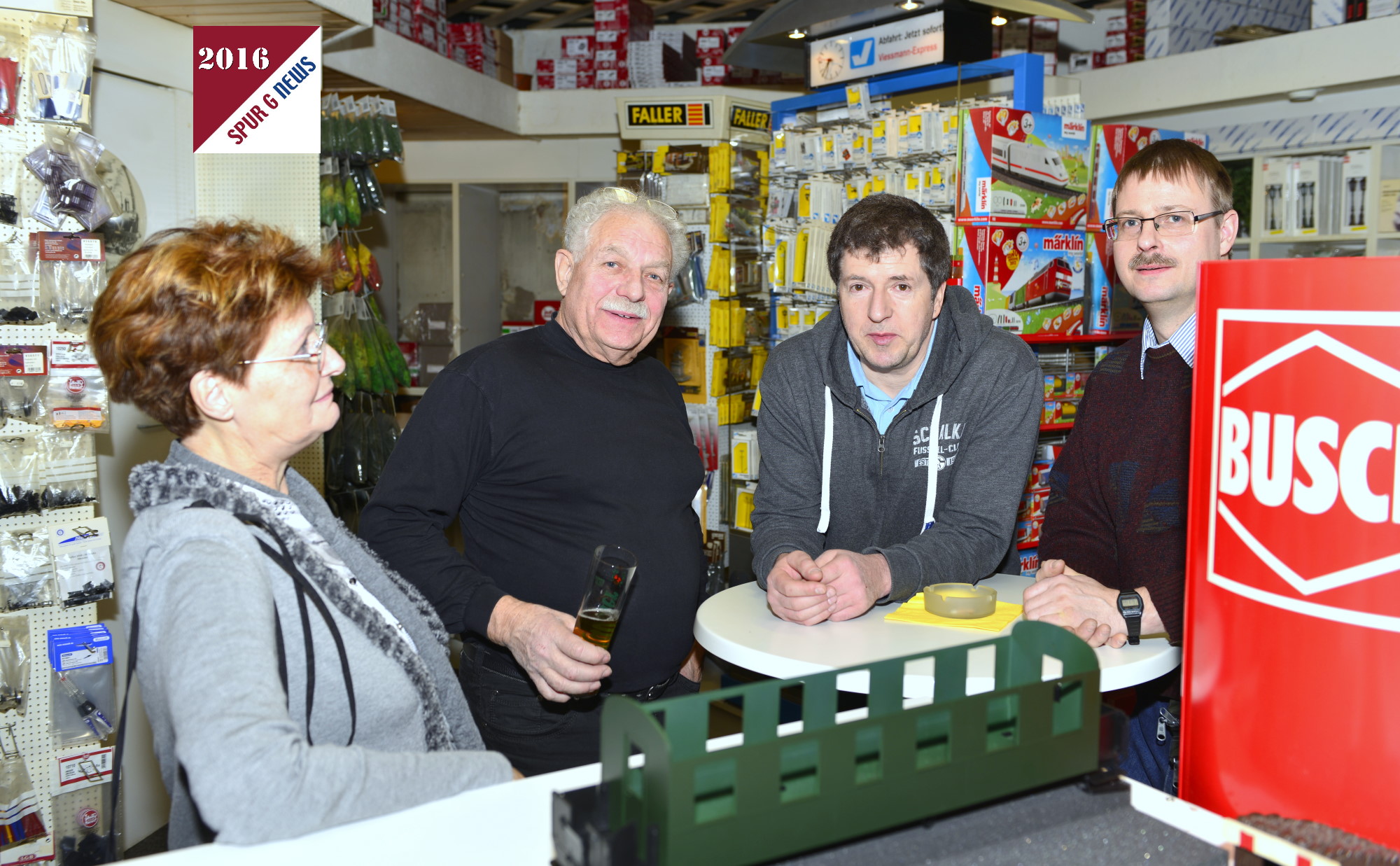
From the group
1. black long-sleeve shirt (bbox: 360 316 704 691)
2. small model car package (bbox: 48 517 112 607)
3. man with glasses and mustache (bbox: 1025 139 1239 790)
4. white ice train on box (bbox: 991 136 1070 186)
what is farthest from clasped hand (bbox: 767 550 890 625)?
white ice train on box (bbox: 991 136 1070 186)

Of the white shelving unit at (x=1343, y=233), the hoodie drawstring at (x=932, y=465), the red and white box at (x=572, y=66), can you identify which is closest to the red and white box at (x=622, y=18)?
the red and white box at (x=572, y=66)

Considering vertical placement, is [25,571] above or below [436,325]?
below

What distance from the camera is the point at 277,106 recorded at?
3.17 m

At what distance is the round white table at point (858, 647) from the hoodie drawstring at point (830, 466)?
34 centimetres

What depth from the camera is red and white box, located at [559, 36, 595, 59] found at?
28.0 ft

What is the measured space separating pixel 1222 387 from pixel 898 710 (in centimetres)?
41

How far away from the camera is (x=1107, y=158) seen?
14.4 ft

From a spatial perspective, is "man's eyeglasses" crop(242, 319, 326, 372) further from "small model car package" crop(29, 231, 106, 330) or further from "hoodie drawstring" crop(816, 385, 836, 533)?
"small model car package" crop(29, 231, 106, 330)

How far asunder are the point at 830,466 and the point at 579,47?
23.4 ft

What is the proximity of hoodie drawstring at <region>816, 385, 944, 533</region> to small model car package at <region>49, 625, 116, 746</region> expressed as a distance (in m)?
2.20

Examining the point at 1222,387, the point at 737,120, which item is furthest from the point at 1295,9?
the point at 1222,387

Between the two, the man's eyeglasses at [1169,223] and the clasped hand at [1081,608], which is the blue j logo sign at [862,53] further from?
the clasped hand at [1081,608]

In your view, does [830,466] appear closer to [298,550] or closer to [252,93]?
[298,550]

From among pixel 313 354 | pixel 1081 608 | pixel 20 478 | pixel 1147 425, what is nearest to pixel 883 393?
pixel 1147 425
